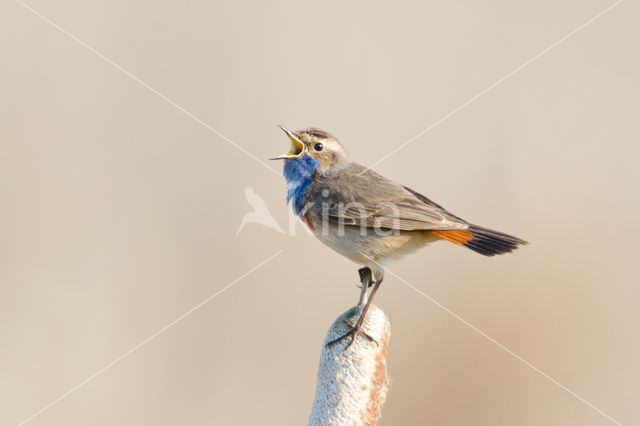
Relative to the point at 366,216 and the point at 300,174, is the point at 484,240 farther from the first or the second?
the point at 300,174

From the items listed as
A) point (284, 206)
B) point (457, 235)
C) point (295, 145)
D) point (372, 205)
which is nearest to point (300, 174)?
point (295, 145)

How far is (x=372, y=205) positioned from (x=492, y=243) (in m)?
0.70

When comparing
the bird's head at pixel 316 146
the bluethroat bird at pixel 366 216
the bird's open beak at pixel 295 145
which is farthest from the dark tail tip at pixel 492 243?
the bird's open beak at pixel 295 145

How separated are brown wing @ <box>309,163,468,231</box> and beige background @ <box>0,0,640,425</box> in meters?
1.26

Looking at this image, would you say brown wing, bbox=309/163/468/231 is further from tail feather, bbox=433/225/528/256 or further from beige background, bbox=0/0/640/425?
beige background, bbox=0/0/640/425

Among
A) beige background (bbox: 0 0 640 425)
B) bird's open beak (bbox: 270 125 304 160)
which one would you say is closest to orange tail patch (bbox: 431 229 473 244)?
bird's open beak (bbox: 270 125 304 160)

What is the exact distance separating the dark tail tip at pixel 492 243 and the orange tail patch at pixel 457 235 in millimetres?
19

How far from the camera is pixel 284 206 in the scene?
5418mm

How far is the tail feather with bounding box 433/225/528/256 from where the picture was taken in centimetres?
352

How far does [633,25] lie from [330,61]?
97.1 inches

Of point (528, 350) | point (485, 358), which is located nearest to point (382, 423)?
point (485, 358)

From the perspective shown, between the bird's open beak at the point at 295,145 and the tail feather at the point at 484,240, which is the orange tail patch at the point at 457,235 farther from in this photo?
the bird's open beak at the point at 295,145

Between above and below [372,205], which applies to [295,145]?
above

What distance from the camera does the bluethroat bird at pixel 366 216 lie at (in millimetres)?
3580
